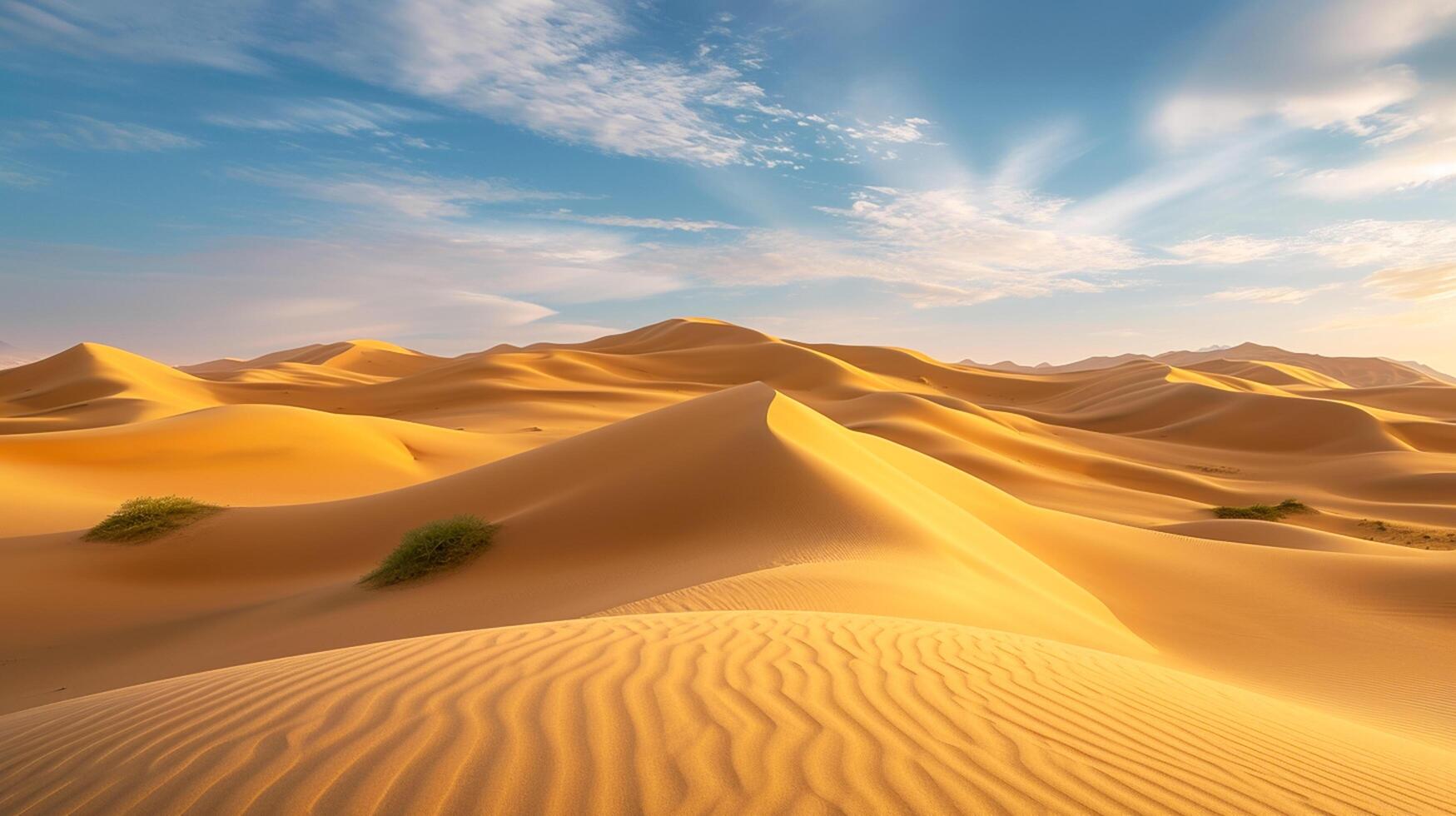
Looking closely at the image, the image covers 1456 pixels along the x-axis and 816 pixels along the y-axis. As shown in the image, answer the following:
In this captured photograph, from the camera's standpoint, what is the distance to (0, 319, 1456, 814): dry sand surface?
7.38 feet

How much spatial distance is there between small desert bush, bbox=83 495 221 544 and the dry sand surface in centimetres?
24

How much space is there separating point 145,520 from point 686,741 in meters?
12.6

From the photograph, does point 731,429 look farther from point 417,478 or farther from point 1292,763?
point 417,478

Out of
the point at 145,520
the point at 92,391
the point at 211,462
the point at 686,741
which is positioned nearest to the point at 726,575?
the point at 686,741

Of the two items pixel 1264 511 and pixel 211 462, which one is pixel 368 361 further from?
pixel 1264 511

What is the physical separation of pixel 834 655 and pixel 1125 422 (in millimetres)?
50827

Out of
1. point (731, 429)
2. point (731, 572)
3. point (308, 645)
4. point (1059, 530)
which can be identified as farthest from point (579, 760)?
point (1059, 530)

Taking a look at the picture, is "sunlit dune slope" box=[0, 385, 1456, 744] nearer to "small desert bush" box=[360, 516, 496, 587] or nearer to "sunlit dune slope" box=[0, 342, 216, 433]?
"small desert bush" box=[360, 516, 496, 587]

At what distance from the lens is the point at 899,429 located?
28234 mm

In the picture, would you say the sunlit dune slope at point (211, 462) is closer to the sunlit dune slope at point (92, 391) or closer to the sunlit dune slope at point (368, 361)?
the sunlit dune slope at point (92, 391)

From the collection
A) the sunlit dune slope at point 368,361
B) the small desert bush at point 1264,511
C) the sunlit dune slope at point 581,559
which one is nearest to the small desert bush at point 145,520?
the sunlit dune slope at point 581,559

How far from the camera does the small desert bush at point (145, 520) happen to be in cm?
1095

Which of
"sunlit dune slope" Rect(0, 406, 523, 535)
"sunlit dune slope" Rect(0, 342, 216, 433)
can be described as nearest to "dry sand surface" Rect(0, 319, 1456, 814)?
"sunlit dune slope" Rect(0, 406, 523, 535)

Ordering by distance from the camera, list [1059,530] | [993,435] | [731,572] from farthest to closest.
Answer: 1. [993,435]
2. [1059,530]
3. [731,572]
